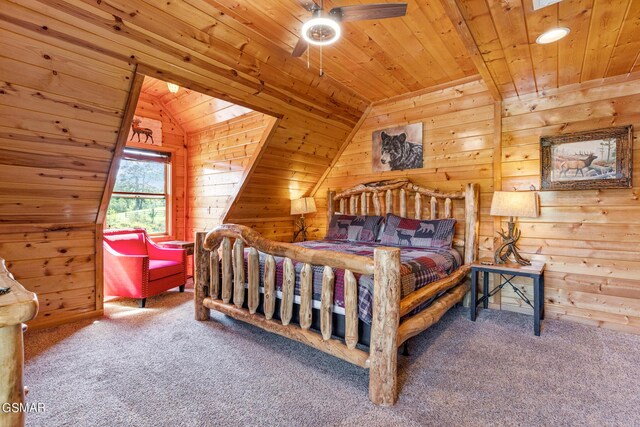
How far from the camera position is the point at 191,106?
437 centimetres

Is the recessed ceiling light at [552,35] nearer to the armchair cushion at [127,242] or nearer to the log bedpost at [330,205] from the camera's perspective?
the log bedpost at [330,205]

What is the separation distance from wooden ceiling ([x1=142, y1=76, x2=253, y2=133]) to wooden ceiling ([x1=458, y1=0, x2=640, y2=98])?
274 centimetres

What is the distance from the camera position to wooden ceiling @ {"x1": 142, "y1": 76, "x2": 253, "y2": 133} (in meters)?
4.01

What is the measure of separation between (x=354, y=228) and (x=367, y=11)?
2519 millimetres

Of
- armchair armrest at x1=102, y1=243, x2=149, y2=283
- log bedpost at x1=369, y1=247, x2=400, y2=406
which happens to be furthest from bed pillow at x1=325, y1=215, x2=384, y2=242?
armchair armrest at x1=102, y1=243, x2=149, y2=283

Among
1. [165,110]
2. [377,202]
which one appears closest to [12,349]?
[377,202]

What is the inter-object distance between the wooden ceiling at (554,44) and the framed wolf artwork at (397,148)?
3.68 ft

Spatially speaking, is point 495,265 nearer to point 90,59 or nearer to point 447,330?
point 447,330

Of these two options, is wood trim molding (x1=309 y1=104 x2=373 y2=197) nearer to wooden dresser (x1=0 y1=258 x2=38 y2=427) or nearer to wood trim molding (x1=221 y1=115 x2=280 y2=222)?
wood trim molding (x1=221 y1=115 x2=280 y2=222)

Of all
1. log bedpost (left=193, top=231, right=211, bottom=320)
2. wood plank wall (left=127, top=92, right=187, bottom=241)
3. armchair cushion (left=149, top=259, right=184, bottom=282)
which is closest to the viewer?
log bedpost (left=193, top=231, right=211, bottom=320)

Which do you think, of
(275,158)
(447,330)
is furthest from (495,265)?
(275,158)

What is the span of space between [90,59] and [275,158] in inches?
84.4

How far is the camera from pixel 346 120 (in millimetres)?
4191

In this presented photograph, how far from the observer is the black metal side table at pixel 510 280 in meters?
2.68
